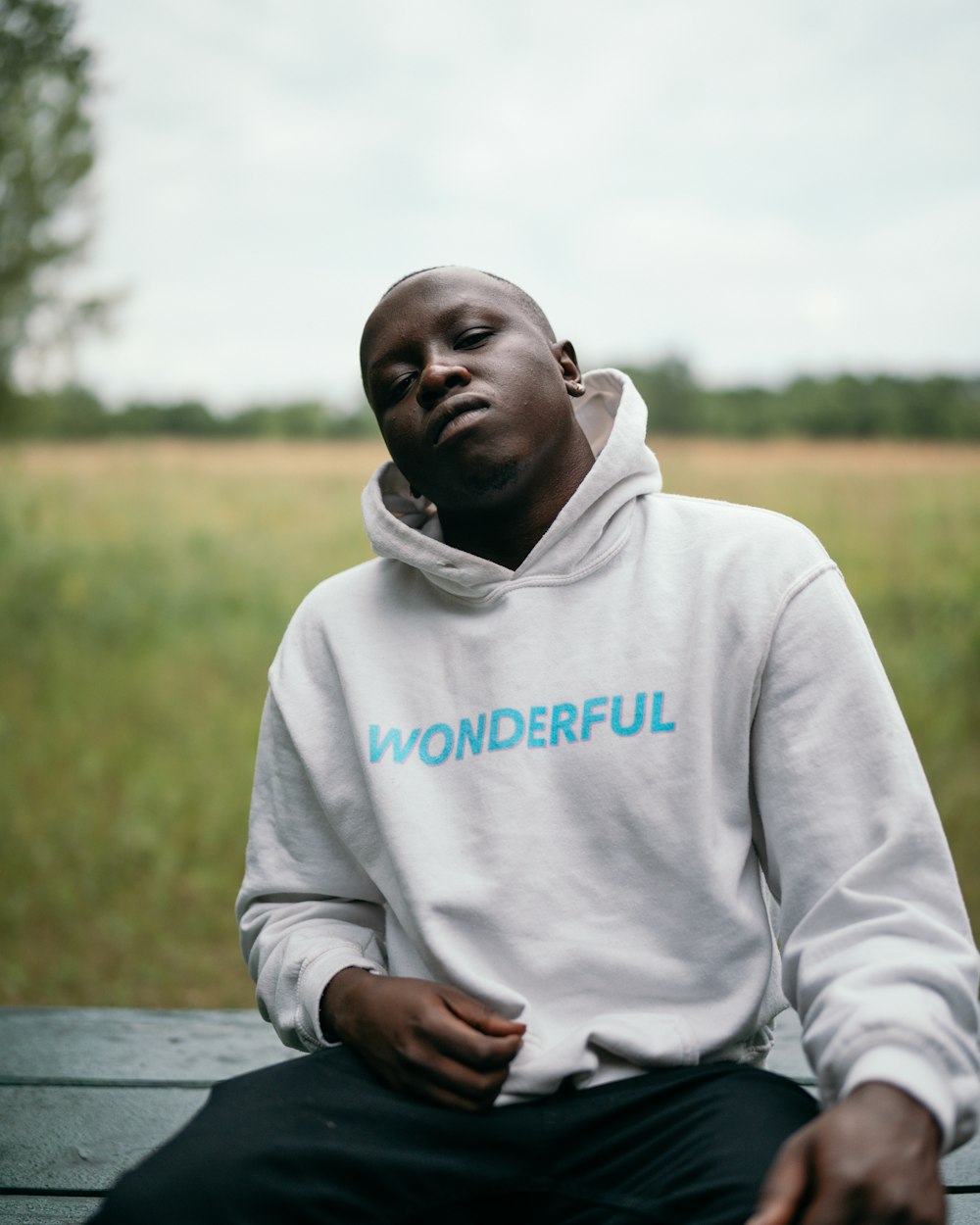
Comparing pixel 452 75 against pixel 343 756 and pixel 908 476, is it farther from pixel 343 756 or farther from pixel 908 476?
pixel 343 756

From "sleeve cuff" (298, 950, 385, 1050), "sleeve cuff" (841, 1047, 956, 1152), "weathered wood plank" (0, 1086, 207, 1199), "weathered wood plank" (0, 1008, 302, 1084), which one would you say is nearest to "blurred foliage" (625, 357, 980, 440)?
"weathered wood plank" (0, 1008, 302, 1084)

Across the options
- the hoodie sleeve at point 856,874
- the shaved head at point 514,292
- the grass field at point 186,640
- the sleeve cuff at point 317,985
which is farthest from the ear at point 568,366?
the grass field at point 186,640

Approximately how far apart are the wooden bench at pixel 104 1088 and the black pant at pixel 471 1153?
1.26 ft

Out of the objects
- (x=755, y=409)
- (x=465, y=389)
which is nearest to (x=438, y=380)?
(x=465, y=389)

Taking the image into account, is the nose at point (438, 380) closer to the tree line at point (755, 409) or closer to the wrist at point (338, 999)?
the wrist at point (338, 999)

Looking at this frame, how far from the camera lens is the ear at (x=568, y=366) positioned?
134 cm

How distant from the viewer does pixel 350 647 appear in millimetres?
1230

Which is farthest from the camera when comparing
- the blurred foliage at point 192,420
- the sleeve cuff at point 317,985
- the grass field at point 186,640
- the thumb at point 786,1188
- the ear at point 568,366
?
the blurred foliage at point 192,420

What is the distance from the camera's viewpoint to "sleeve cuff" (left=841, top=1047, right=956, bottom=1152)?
2.59 feet

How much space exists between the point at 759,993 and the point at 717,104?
2.92 m

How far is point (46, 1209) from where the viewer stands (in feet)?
4.01

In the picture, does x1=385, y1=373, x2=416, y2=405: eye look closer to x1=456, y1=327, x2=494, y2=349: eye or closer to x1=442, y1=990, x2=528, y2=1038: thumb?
x1=456, y1=327, x2=494, y2=349: eye

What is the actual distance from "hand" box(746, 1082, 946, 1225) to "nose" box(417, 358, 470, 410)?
75cm

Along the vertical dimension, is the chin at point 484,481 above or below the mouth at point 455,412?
below
